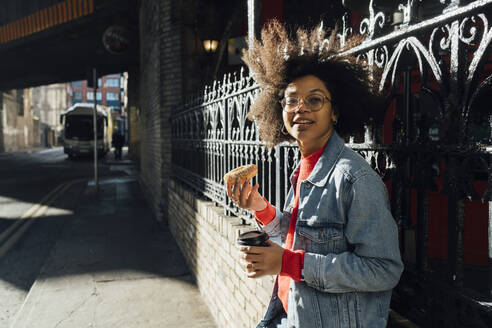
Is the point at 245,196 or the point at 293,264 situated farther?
the point at 245,196

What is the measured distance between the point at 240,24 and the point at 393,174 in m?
7.04

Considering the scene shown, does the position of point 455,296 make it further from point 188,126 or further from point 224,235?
point 188,126

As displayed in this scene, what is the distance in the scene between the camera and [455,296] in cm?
153

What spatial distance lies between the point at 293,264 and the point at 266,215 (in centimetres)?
56

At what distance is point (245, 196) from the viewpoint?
6.31 ft

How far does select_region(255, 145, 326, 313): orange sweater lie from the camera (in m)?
1.42

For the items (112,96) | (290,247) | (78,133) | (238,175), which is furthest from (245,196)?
(112,96)

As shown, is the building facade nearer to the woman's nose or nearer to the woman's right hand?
the woman's right hand

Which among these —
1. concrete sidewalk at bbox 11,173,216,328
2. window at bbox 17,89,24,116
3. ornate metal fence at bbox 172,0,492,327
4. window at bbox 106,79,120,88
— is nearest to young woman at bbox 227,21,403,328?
ornate metal fence at bbox 172,0,492,327

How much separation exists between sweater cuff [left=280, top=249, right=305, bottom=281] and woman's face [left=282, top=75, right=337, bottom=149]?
0.45 meters

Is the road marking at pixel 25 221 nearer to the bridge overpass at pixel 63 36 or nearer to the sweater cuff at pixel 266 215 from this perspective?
the bridge overpass at pixel 63 36

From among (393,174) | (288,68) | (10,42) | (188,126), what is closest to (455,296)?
(393,174)

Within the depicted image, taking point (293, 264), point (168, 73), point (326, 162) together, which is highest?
point (168, 73)

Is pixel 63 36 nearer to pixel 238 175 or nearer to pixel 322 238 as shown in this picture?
pixel 238 175
